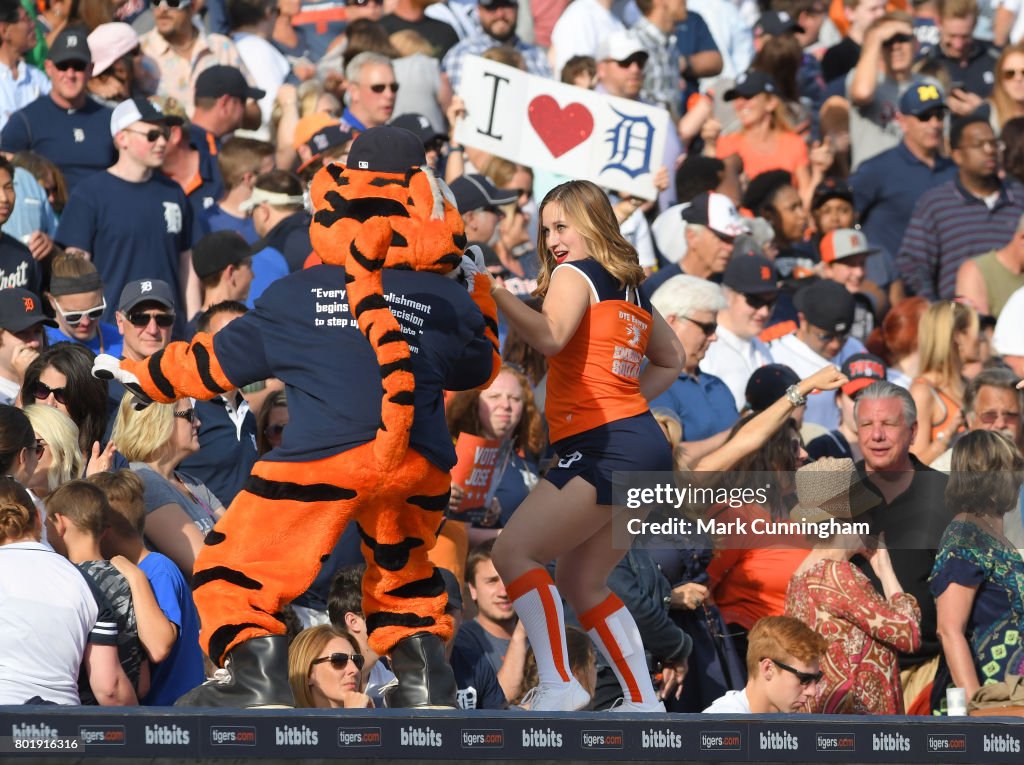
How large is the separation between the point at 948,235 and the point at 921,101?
1.15m

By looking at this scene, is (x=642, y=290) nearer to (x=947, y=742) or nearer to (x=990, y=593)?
(x=990, y=593)

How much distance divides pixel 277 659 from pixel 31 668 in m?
0.87

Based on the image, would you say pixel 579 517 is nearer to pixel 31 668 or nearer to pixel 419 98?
pixel 31 668

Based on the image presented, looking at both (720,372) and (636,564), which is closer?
(636,564)

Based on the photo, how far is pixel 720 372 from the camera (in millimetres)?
9578

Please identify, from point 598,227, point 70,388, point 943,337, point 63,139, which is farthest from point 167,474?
point 943,337

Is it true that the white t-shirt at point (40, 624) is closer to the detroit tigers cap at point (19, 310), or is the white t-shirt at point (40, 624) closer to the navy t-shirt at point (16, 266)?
the detroit tigers cap at point (19, 310)

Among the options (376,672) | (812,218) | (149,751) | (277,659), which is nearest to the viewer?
(149,751)

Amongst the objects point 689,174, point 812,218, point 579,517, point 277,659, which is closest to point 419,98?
point 689,174

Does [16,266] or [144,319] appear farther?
[16,266]

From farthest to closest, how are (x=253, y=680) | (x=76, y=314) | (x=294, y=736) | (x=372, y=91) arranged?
(x=372, y=91), (x=76, y=314), (x=253, y=680), (x=294, y=736)

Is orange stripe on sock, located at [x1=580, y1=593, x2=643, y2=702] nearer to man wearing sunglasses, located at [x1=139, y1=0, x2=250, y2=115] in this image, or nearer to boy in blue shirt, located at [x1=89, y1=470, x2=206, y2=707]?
boy in blue shirt, located at [x1=89, y1=470, x2=206, y2=707]

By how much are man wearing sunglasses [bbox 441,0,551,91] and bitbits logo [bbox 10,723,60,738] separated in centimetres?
760

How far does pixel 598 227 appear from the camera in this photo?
633 centimetres
